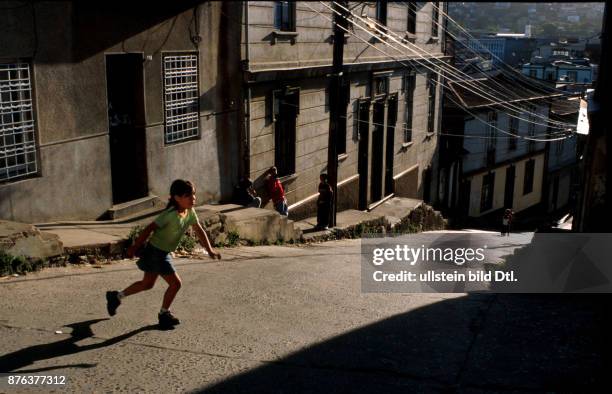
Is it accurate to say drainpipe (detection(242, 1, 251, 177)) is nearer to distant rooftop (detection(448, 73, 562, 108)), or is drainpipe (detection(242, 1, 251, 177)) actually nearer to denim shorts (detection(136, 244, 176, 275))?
denim shorts (detection(136, 244, 176, 275))

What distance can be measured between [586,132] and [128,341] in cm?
803

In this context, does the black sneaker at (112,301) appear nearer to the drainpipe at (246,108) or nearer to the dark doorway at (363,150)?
the drainpipe at (246,108)

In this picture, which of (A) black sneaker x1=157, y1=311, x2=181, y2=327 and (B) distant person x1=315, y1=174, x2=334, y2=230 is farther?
(B) distant person x1=315, y1=174, x2=334, y2=230

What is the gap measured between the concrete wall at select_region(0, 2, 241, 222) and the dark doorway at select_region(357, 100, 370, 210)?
25.4 feet

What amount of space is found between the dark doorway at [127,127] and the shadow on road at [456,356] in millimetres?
6284

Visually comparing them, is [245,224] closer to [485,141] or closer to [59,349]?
[59,349]

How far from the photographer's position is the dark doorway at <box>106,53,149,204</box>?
38.7 feet

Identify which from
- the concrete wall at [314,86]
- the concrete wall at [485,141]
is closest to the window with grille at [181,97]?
the concrete wall at [314,86]

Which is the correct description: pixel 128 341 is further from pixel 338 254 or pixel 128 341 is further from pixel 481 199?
pixel 481 199

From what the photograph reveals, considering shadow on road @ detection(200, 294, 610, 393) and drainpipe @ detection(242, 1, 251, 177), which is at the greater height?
drainpipe @ detection(242, 1, 251, 177)

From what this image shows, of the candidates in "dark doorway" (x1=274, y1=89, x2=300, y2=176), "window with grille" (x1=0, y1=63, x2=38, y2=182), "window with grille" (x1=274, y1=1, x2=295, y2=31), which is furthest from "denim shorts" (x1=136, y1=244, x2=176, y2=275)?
"window with grille" (x1=274, y1=1, x2=295, y2=31)

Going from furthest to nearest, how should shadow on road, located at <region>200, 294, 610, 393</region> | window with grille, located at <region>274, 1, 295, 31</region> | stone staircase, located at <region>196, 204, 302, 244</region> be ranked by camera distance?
window with grille, located at <region>274, 1, 295, 31</region> < stone staircase, located at <region>196, 204, 302, 244</region> < shadow on road, located at <region>200, 294, 610, 393</region>

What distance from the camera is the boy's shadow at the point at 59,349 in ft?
18.3

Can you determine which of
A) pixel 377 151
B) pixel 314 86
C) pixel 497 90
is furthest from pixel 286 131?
pixel 497 90
